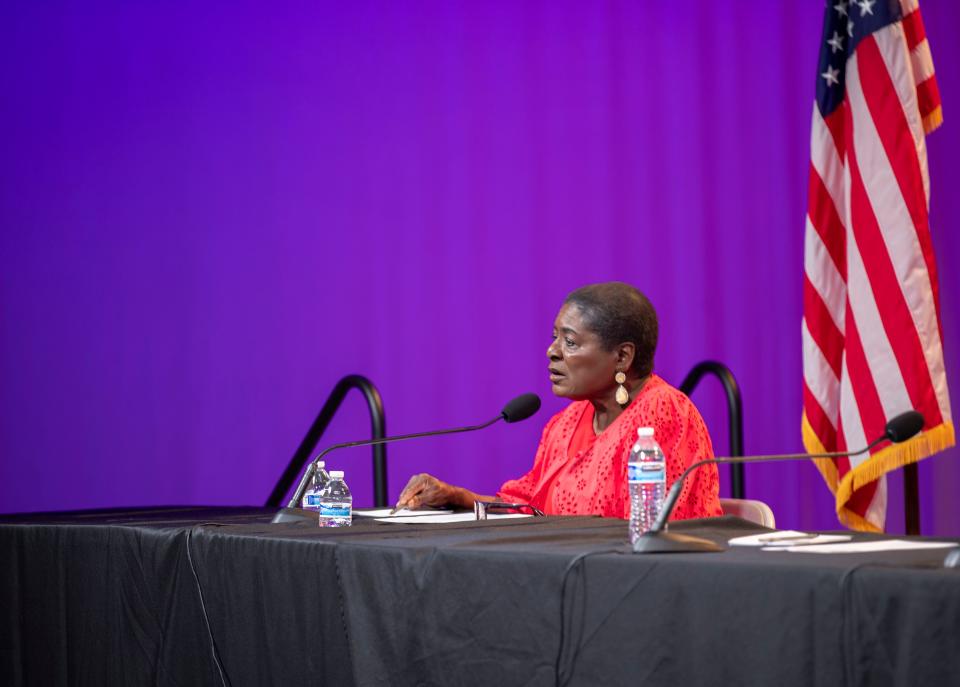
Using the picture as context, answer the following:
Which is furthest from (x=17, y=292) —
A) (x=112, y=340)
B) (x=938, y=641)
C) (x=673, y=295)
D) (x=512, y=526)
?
(x=938, y=641)

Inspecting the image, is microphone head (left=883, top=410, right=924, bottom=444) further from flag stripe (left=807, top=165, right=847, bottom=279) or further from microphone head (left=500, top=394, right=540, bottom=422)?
flag stripe (left=807, top=165, right=847, bottom=279)

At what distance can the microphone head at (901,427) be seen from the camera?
2.05 m

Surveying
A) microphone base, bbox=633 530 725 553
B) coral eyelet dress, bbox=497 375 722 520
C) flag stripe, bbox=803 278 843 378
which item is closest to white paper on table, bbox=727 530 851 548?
microphone base, bbox=633 530 725 553

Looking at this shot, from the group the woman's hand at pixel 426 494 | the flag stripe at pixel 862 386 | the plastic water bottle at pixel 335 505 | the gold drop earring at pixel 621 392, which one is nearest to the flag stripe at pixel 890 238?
the flag stripe at pixel 862 386

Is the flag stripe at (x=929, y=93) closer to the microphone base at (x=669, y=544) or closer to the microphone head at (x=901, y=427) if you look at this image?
the microphone head at (x=901, y=427)

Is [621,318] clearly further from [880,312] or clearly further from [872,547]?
[872,547]

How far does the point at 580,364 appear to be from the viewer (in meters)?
3.43

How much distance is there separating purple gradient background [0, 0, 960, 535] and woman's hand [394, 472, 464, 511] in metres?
2.94

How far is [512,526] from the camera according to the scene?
2.65m

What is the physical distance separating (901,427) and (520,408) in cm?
122

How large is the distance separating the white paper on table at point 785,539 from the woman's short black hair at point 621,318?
1.25 m

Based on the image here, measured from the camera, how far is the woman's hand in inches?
131

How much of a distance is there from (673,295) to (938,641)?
4.62 m

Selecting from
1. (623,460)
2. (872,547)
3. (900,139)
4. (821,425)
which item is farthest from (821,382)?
(872,547)
